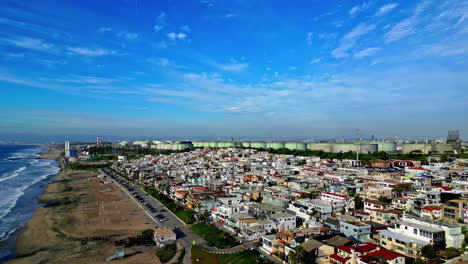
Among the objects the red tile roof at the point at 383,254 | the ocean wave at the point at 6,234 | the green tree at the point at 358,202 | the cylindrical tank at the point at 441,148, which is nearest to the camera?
the red tile roof at the point at 383,254

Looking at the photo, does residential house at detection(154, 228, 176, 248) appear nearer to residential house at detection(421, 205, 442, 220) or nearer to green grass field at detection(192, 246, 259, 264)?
green grass field at detection(192, 246, 259, 264)

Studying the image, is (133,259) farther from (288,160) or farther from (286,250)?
(288,160)

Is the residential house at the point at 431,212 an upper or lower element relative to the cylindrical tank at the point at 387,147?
lower

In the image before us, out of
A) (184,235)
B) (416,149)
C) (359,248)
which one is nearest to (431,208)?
(359,248)

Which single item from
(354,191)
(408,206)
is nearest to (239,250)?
(408,206)

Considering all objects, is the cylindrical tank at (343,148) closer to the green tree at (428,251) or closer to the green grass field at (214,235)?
the green grass field at (214,235)

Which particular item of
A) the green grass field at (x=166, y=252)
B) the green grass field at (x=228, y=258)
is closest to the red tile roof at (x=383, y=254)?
the green grass field at (x=228, y=258)

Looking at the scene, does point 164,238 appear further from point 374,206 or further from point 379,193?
point 379,193

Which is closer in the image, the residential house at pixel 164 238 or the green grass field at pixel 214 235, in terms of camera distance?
the green grass field at pixel 214 235
